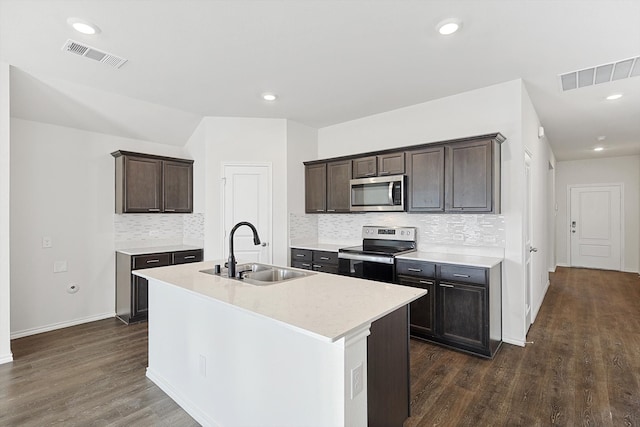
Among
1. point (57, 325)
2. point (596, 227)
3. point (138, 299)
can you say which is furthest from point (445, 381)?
point (596, 227)

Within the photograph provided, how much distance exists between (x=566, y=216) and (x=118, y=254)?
9.58m

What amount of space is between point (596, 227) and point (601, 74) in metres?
6.06

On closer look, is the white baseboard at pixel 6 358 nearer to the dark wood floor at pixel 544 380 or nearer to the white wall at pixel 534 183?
the dark wood floor at pixel 544 380

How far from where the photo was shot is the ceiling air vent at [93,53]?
2654 millimetres

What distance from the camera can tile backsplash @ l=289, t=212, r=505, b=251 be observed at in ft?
11.7

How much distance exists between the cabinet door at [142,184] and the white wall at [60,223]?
0.35m

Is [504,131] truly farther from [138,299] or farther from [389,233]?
[138,299]

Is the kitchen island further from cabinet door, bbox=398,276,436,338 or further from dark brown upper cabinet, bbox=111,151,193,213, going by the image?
dark brown upper cabinet, bbox=111,151,193,213

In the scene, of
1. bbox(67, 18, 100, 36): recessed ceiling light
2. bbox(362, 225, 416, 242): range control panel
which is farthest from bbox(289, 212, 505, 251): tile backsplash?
bbox(67, 18, 100, 36): recessed ceiling light

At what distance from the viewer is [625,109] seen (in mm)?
4230

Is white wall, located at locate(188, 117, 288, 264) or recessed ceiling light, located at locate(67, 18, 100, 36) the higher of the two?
recessed ceiling light, located at locate(67, 18, 100, 36)

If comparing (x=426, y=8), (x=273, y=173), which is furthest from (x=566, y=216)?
(x=426, y=8)

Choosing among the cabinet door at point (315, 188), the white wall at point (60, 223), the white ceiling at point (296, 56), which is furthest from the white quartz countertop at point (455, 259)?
the white wall at point (60, 223)

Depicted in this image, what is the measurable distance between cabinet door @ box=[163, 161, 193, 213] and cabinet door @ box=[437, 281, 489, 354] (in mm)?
3688
